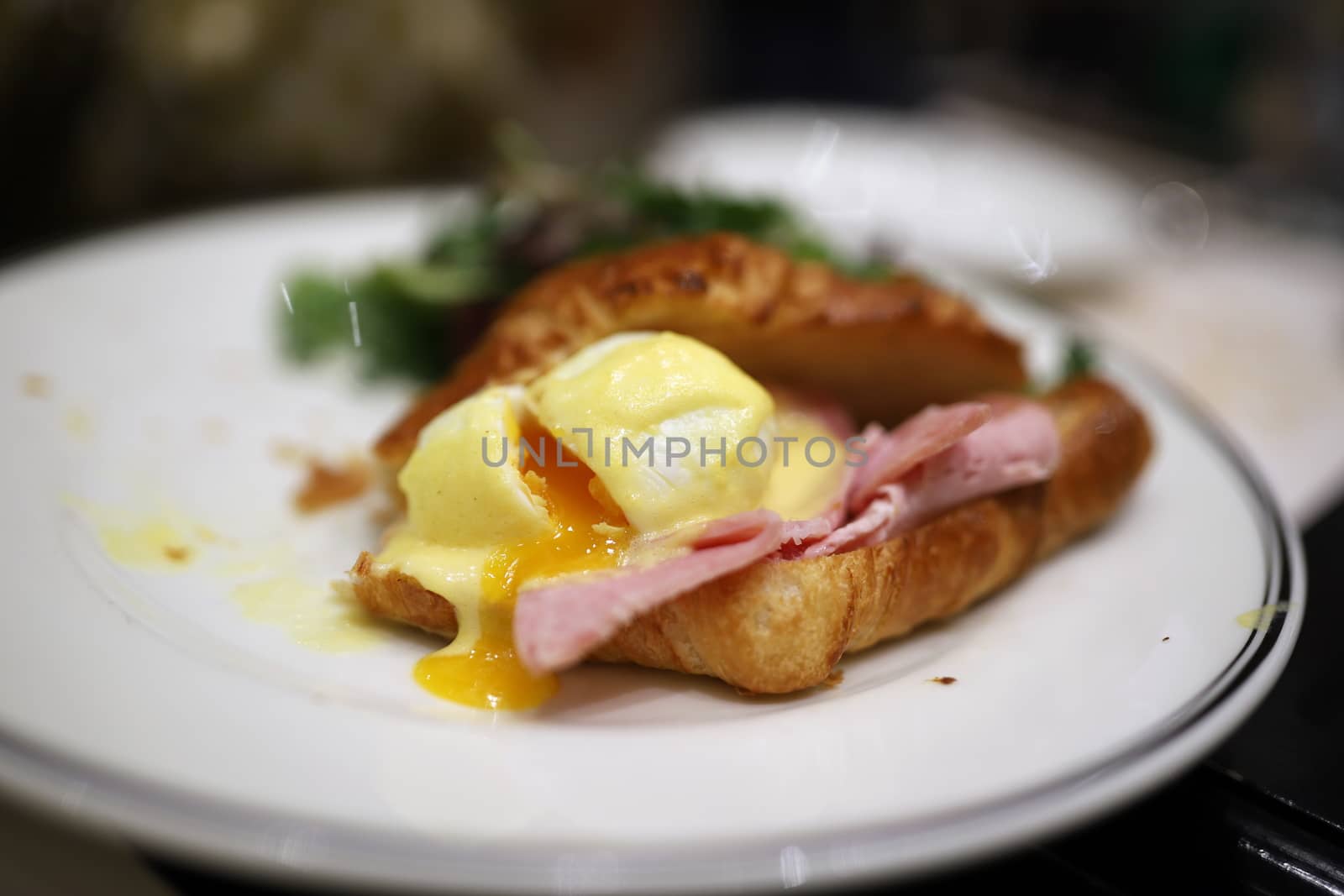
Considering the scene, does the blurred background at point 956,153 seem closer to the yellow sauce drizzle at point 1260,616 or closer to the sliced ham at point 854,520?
the yellow sauce drizzle at point 1260,616

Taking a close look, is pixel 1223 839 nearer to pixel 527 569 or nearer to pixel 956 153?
pixel 527 569

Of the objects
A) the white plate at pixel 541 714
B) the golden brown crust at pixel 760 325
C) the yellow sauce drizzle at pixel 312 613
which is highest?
the golden brown crust at pixel 760 325

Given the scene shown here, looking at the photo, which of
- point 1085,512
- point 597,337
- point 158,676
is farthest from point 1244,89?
point 158,676

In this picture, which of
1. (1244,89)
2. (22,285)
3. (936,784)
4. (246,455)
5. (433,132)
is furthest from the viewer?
(1244,89)

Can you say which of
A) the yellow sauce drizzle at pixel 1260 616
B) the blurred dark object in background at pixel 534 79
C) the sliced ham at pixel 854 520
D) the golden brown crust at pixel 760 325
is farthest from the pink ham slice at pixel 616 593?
the blurred dark object in background at pixel 534 79

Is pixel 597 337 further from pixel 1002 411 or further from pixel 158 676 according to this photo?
pixel 158 676

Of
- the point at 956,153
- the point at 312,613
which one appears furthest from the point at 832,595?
the point at 956,153
